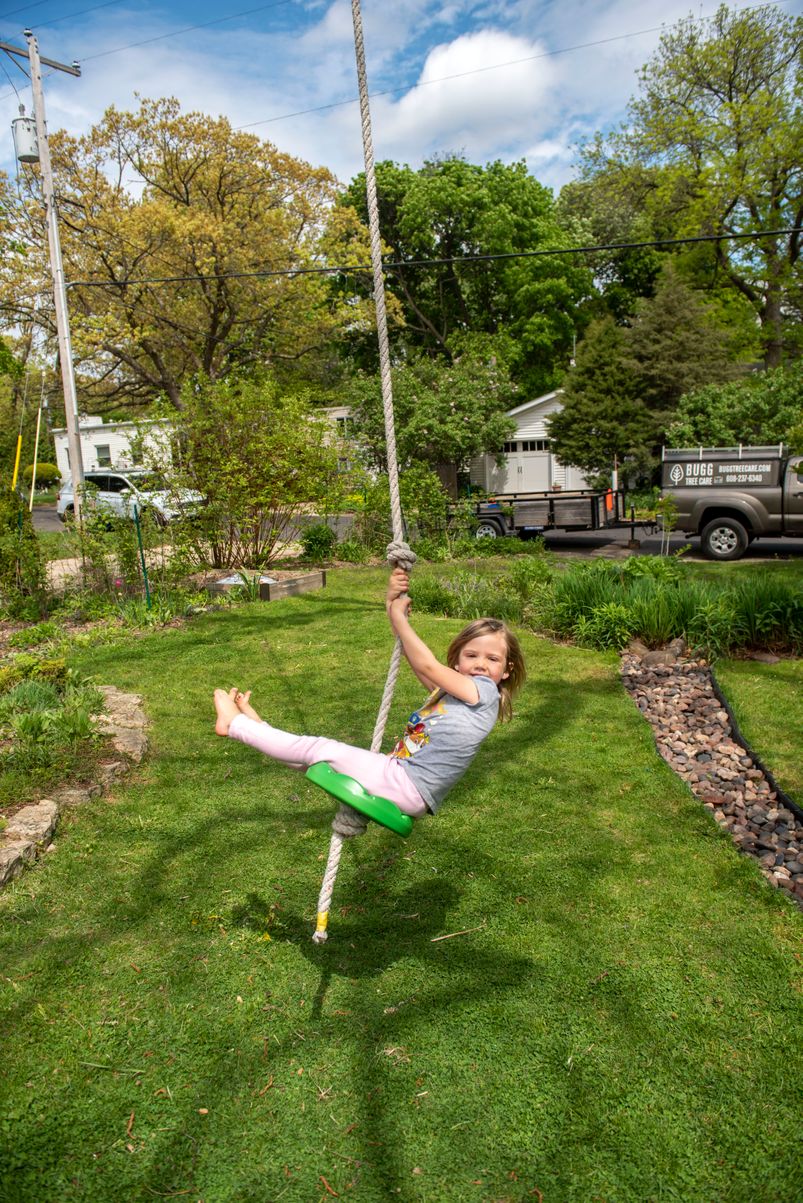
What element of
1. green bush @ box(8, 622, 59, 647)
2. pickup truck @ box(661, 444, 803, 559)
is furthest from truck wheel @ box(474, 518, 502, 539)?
green bush @ box(8, 622, 59, 647)

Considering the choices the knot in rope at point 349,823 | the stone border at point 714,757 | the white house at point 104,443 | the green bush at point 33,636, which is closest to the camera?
the knot in rope at point 349,823

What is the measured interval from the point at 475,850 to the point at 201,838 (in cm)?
134

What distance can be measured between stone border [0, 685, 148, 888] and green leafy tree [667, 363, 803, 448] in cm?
1783

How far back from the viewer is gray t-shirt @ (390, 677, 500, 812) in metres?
2.77

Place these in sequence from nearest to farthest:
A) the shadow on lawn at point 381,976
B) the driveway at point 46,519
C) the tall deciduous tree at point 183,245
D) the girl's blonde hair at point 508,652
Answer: the shadow on lawn at point 381,976, the girl's blonde hair at point 508,652, the tall deciduous tree at point 183,245, the driveway at point 46,519

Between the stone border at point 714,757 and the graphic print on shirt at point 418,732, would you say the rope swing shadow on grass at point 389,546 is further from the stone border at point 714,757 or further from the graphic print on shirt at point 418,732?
the stone border at point 714,757

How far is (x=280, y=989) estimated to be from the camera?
2.93m

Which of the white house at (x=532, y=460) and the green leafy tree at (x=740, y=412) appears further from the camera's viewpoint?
the white house at (x=532, y=460)

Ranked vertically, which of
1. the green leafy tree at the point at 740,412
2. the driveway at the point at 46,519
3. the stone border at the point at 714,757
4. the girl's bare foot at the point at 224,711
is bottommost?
the stone border at the point at 714,757

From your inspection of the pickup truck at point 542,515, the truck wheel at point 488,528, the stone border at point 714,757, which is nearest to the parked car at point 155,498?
the stone border at point 714,757

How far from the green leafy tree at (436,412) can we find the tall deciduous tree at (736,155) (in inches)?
388

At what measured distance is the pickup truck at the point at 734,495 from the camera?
12.7m

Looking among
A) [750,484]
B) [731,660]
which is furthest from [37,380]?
[731,660]

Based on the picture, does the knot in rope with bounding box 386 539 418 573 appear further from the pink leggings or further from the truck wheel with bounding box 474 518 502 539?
the truck wheel with bounding box 474 518 502 539
